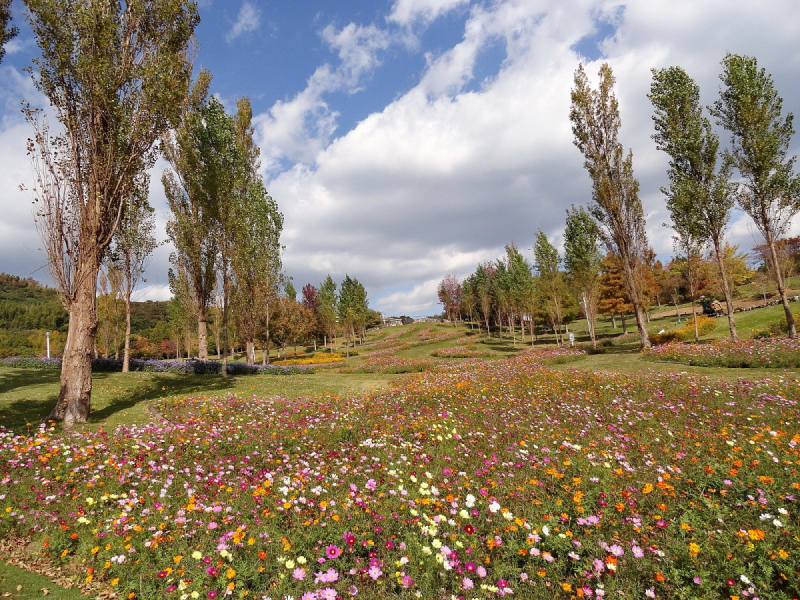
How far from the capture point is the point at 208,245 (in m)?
23.0

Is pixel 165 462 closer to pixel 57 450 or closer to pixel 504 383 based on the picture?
pixel 57 450

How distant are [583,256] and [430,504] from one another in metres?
30.2

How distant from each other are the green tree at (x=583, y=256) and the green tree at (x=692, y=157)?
22.9ft

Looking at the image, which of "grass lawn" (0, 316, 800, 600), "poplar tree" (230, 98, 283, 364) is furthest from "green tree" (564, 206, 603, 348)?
"poplar tree" (230, 98, 283, 364)

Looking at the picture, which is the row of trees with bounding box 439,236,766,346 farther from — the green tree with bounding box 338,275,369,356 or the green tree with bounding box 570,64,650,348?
the green tree with bounding box 338,275,369,356

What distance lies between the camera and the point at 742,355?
1602 cm

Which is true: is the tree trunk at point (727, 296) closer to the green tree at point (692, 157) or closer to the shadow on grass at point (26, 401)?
the green tree at point (692, 157)

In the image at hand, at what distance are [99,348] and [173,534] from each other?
59.0m

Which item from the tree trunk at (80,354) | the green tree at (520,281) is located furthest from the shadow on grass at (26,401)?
the green tree at (520,281)

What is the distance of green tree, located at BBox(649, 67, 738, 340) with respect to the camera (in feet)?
74.3

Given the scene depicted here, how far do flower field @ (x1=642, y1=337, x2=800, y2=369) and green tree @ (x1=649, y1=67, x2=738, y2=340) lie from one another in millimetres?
7519

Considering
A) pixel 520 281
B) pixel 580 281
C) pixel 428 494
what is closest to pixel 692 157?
pixel 580 281

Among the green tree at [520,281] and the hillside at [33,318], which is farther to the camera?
the hillside at [33,318]

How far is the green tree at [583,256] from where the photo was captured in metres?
30.4
